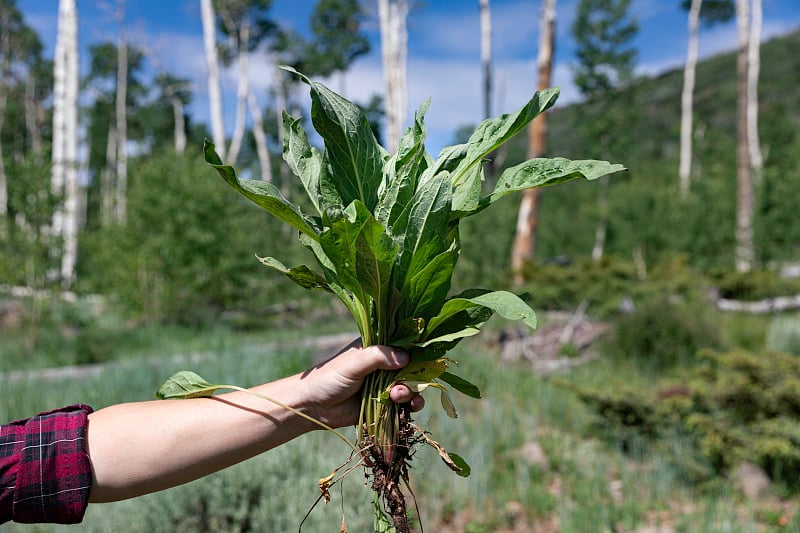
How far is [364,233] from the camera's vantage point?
0.88 m

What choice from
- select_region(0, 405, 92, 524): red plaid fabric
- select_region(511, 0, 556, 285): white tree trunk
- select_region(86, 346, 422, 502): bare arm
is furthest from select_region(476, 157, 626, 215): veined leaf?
select_region(511, 0, 556, 285): white tree trunk

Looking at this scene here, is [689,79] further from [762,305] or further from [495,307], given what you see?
[495,307]

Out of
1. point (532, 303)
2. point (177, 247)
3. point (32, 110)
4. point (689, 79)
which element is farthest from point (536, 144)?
point (32, 110)

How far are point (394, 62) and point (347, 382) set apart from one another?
1733 cm

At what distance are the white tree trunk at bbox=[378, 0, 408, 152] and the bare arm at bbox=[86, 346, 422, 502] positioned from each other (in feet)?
49.3

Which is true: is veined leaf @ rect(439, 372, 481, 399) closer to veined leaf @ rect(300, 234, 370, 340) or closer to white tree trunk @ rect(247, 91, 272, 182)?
veined leaf @ rect(300, 234, 370, 340)

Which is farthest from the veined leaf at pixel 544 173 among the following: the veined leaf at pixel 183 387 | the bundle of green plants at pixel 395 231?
the veined leaf at pixel 183 387

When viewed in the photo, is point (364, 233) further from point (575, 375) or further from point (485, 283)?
point (485, 283)

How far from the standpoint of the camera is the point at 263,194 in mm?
966

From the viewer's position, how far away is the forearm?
1272 millimetres

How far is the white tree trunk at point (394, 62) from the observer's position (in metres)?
16.9

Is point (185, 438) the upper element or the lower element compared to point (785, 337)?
upper

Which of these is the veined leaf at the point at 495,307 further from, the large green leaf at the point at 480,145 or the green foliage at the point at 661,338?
the green foliage at the point at 661,338

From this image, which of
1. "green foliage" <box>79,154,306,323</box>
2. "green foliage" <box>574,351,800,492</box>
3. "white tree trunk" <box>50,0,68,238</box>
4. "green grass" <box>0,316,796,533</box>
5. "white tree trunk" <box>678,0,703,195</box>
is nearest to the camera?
"green grass" <box>0,316,796,533</box>
